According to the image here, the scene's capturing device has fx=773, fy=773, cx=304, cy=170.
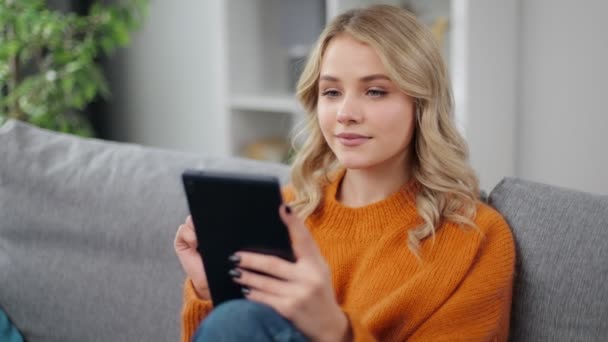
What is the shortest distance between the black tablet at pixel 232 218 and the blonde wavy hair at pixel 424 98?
0.35m

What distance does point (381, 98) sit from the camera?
48.3 inches

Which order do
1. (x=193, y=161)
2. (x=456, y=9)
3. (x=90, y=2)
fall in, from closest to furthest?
(x=193, y=161) < (x=456, y=9) < (x=90, y=2)

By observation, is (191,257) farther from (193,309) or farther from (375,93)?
(375,93)

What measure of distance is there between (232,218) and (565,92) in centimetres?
140

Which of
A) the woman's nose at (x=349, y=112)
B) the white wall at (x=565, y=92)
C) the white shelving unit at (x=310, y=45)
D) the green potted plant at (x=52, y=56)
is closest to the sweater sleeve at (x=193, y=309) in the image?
the woman's nose at (x=349, y=112)

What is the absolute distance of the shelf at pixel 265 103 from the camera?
98.4 inches

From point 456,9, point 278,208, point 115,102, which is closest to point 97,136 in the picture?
point 115,102

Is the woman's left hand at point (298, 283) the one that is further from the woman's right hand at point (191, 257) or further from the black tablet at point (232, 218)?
the woman's right hand at point (191, 257)

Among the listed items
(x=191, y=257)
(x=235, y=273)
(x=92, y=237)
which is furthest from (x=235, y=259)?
(x=92, y=237)

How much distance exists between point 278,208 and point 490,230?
44cm

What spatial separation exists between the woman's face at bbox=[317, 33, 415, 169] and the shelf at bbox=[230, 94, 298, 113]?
1205 mm

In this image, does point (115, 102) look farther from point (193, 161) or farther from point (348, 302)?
point (348, 302)

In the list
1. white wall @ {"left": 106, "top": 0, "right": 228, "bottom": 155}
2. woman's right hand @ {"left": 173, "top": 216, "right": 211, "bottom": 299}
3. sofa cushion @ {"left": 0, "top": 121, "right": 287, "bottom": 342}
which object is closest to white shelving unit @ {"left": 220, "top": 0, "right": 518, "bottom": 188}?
white wall @ {"left": 106, "top": 0, "right": 228, "bottom": 155}

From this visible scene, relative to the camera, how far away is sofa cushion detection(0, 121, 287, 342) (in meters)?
1.55
